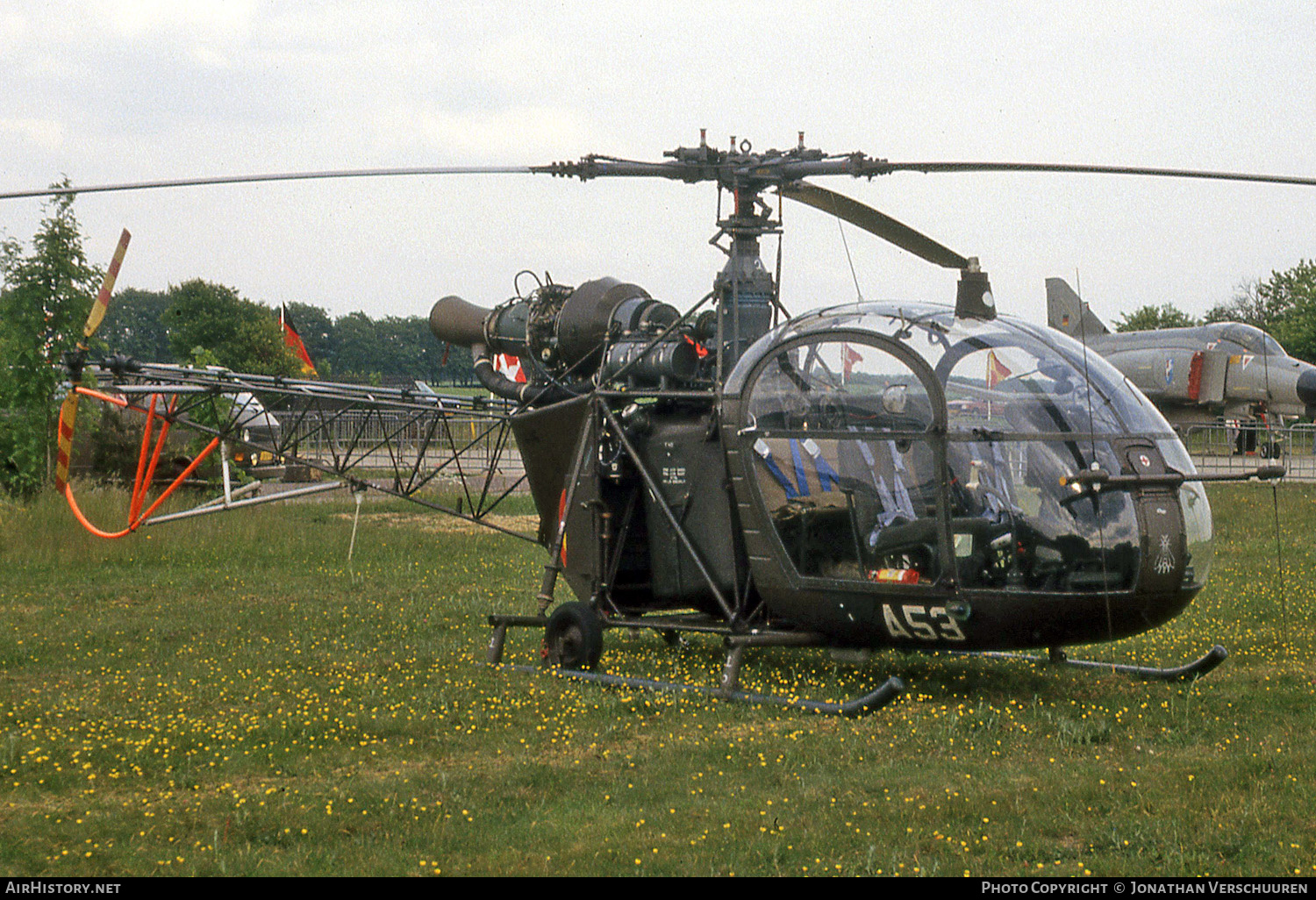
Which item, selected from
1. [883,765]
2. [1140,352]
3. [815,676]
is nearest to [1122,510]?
[883,765]

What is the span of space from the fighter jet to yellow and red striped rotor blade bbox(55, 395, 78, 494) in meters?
22.7

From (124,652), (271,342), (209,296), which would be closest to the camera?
(124,652)

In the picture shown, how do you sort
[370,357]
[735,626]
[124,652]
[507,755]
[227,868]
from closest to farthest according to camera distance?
1. [227,868]
2. [507,755]
3. [735,626]
4. [124,652]
5. [370,357]

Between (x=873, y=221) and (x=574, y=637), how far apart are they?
383 cm

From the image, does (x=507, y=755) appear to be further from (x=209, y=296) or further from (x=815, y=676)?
(x=209, y=296)

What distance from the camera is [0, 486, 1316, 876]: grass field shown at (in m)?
5.73

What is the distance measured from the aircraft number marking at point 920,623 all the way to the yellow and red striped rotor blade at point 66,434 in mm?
8987

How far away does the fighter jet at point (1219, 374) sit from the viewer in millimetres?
30656

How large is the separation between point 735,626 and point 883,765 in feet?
8.54

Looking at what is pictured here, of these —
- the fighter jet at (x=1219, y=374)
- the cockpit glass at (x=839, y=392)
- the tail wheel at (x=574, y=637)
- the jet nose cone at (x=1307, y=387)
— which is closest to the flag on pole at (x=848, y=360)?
the cockpit glass at (x=839, y=392)

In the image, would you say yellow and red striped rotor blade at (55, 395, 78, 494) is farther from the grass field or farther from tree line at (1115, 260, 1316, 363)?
tree line at (1115, 260, 1316, 363)

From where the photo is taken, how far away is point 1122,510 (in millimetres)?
7836

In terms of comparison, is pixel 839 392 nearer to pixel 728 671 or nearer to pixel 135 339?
pixel 728 671

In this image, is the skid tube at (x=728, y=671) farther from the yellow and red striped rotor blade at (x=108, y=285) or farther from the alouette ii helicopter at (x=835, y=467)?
the yellow and red striped rotor blade at (x=108, y=285)
